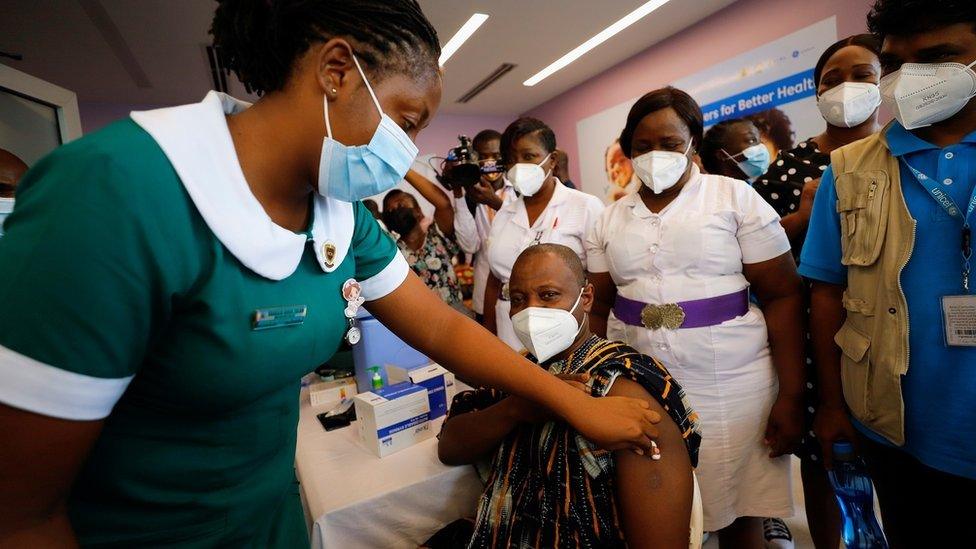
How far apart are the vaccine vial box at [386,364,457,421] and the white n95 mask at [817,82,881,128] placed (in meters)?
1.75

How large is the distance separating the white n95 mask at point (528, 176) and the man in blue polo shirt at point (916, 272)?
4.18 ft

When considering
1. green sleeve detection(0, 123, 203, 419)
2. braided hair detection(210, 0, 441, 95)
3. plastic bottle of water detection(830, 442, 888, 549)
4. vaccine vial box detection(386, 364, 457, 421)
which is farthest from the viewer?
vaccine vial box detection(386, 364, 457, 421)

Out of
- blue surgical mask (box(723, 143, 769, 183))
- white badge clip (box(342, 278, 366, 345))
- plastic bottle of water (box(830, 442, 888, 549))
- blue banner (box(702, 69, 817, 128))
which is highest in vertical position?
blue banner (box(702, 69, 817, 128))

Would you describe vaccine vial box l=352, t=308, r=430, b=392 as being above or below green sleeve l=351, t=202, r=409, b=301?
below

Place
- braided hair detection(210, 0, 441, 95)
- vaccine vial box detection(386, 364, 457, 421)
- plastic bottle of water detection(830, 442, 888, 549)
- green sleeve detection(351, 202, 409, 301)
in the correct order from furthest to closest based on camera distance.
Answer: vaccine vial box detection(386, 364, 457, 421) < plastic bottle of water detection(830, 442, 888, 549) < green sleeve detection(351, 202, 409, 301) < braided hair detection(210, 0, 441, 95)

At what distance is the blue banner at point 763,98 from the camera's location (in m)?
3.83

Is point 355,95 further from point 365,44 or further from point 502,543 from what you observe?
point 502,543

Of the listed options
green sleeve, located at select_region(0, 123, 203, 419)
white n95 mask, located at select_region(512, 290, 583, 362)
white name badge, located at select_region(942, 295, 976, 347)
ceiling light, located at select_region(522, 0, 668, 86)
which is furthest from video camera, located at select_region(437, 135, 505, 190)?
ceiling light, located at select_region(522, 0, 668, 86)

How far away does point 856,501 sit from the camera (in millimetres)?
1426

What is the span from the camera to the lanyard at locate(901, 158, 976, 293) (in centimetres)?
94

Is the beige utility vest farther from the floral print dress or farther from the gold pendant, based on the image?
the floral print dress

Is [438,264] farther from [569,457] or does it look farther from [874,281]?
[874,281]

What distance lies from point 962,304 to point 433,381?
1370 millimetres

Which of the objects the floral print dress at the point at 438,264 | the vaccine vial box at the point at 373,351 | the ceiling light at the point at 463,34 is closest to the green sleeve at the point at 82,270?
the vaccine vial box at the point at 373,351
